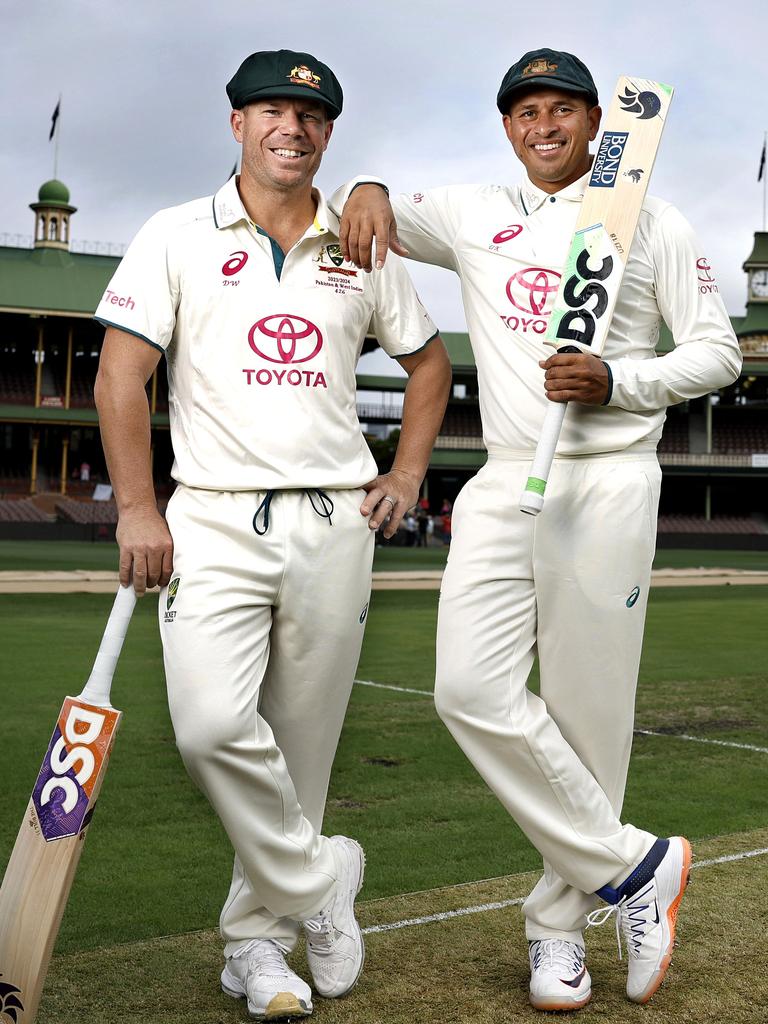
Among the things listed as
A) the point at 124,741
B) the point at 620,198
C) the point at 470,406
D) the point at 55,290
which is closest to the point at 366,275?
the point at 620,198

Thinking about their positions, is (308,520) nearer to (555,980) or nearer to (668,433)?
(555,980)

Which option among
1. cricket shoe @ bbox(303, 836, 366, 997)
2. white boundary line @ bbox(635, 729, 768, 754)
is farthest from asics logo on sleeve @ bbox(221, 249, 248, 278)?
white boundary line @ bbox(635, 729, 768, 754)

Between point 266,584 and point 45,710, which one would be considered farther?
point 45,710

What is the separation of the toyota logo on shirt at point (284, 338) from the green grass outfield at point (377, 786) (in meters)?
1.81

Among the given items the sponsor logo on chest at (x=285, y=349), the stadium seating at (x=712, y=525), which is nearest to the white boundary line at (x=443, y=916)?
the sponsor logo on chest at (x=285, y=349)

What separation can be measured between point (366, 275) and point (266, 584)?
2.96 feet

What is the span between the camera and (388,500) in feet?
10.8

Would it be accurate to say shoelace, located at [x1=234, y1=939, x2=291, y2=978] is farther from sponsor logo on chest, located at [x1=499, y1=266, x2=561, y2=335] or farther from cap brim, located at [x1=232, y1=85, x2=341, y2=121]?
cap brim, located at [x1=232, y1=85, x2=341, y2=121]

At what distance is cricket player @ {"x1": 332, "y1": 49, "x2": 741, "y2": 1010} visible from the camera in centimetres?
325

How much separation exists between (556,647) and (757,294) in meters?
63.7

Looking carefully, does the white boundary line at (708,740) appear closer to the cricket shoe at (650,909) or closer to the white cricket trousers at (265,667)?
the cricket shoe at (650,909)

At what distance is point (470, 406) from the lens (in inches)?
2194

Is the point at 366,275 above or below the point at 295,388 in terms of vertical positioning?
above

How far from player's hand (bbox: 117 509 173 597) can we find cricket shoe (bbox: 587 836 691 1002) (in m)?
1.43
